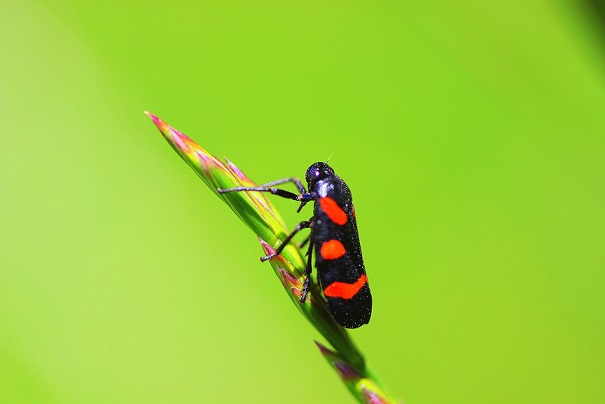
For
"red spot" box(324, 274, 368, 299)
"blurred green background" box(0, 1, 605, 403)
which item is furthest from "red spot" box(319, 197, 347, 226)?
"blurred green background" box(0, 1, 605, 403)

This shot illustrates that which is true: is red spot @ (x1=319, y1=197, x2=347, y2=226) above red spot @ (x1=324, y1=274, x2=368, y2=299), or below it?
above

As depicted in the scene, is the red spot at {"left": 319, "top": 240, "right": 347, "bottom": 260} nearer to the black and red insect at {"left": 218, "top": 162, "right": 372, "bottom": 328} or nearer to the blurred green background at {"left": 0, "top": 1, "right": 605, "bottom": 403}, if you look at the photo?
the black and red insect at {"left": 218, "top": 162, "right": 372, "bottom": 328}

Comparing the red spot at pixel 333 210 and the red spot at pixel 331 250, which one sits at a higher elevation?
the red spot at pixel 333 210

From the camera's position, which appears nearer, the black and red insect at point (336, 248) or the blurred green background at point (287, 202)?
the black and red insect at point (336, 248)

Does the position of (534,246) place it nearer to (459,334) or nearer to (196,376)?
(459,334)

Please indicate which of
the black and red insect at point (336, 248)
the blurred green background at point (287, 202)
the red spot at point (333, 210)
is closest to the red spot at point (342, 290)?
the black and red insect at point (336, 248)

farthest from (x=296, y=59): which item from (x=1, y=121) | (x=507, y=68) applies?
(x=1, y=121)

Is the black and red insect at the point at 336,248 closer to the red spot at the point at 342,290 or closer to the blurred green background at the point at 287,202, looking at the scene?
the red spot at the point at 342,290

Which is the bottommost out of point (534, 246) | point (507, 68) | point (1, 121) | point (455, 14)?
point (534, 246)
